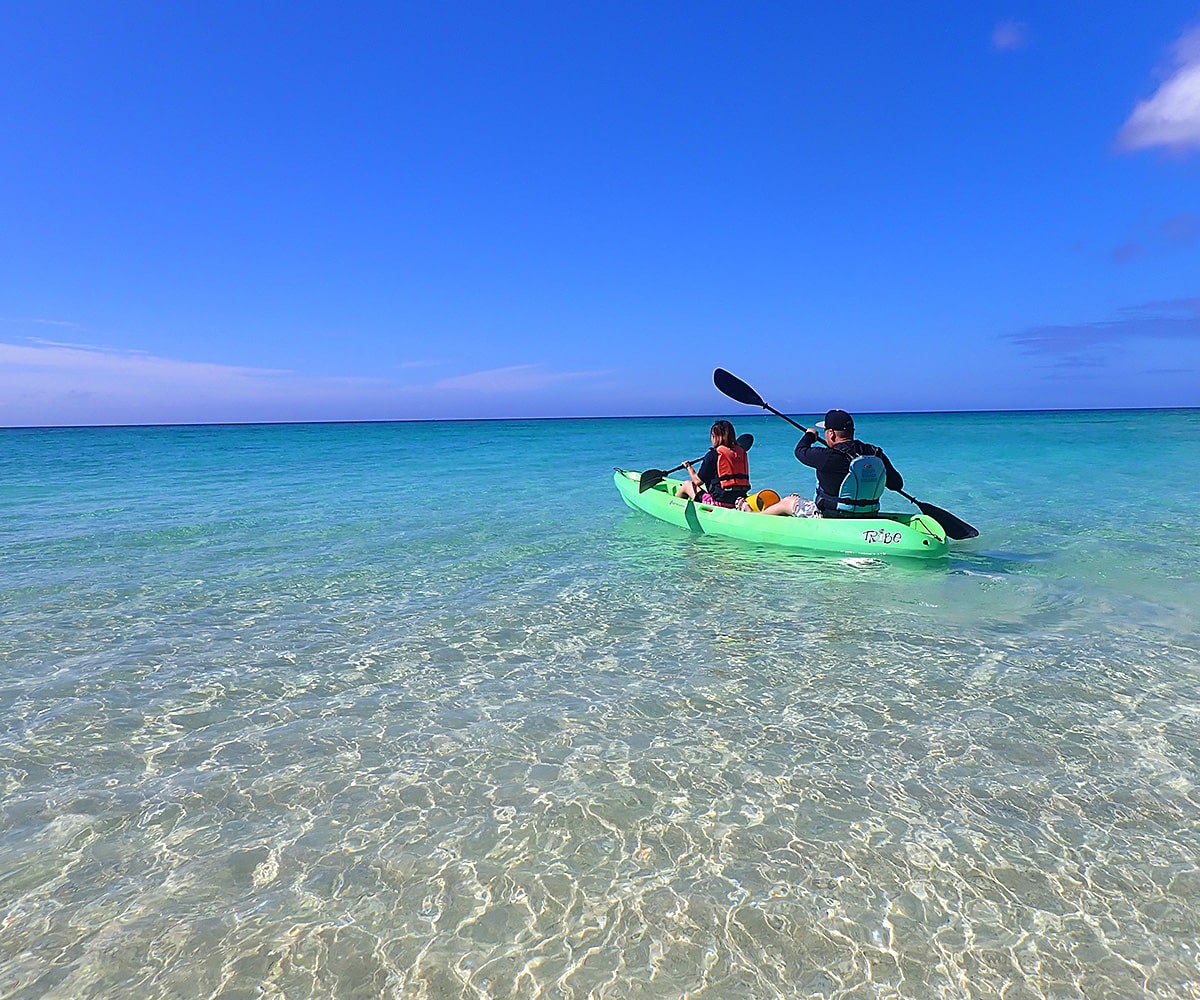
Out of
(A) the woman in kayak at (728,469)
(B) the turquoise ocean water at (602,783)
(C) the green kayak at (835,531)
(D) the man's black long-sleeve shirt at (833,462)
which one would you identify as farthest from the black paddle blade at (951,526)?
(A) the woman in kayak at (728,469)

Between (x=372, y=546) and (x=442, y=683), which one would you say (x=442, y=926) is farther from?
(x=372, y=546)

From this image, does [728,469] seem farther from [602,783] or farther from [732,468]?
[602,783]

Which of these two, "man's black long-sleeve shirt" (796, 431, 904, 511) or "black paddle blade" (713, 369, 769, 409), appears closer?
"man's black long-sleeve shirt" (796, 431, 904, 511)

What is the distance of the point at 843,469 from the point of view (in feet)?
31.4

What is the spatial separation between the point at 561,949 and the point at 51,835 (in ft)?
8.16

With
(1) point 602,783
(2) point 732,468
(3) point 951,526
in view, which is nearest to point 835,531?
(3) point 951,526

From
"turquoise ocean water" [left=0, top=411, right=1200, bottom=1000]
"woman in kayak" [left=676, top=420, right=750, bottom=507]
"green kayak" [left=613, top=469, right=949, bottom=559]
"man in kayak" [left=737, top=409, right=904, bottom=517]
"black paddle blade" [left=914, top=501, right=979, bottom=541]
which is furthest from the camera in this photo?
"woman in kayak" [left=676, top=420, right=750, bottom=507]

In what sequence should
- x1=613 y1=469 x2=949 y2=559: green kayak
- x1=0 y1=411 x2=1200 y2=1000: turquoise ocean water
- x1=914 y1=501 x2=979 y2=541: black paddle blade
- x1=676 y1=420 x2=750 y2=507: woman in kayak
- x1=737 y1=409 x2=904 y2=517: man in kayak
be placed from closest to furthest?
x1=0 y1=411 x2=1200 y2=1000: turquoise ocean water < x1=613 y1=469 x2=949 y2=559: green kayak < x1=737 y1=409 x2=904 y2=517: man in kayak < x1=914 y1=501 x2=979 y2=541: black paddle blade < x1=676 y1=420 x2=750 y2=507: woman in kayak

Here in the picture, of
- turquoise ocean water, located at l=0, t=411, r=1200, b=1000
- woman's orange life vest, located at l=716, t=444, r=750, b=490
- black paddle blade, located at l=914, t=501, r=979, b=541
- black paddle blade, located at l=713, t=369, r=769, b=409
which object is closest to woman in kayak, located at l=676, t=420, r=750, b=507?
woman's orange life vest, located at l=716, t=444, r=750, b=490

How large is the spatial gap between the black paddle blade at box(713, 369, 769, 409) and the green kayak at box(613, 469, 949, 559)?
2.27 metres

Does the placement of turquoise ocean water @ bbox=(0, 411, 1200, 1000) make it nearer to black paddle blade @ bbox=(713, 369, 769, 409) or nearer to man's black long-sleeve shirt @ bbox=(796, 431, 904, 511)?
man's black long-sleeve shirt @ bbox=(796, 431, 904, 511)

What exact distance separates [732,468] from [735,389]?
235 cm

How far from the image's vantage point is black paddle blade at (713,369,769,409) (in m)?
12.9

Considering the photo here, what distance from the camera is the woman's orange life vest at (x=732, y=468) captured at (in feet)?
37.4
